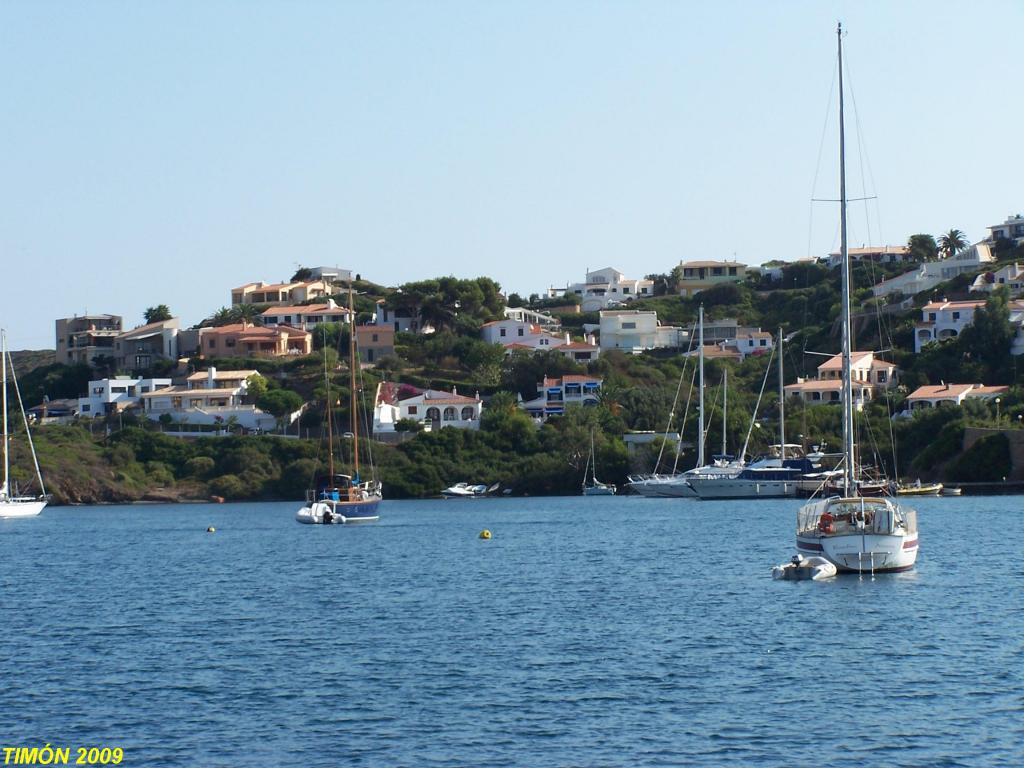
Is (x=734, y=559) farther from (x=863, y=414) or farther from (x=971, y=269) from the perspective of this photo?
(x=971, y=269)

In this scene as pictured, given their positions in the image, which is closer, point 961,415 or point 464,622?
point 464,622

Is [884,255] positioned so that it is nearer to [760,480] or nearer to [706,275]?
[706,275]

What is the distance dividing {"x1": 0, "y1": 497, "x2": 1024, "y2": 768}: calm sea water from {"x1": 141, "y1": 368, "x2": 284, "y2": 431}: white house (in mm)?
60982

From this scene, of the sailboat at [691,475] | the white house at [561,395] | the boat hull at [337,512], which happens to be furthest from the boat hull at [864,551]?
the white house at [561,395]

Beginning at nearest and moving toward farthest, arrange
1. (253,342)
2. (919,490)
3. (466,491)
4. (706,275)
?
(919,490) → (466,491) → (253,342) → (706,275)

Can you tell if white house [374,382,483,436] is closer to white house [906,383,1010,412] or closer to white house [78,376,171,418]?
white house [78,376,171,418]

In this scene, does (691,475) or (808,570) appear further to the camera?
(691,475)

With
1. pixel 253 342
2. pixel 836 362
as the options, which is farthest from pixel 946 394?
pixel 253 342

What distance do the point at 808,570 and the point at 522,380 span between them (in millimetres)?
84760

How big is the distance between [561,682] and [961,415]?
7305 centimetres

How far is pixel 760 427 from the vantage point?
10050 centimetres

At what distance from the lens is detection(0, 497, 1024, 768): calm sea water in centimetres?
2202

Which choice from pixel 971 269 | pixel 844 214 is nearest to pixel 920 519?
pixel 844 214

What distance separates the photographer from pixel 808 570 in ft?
128
